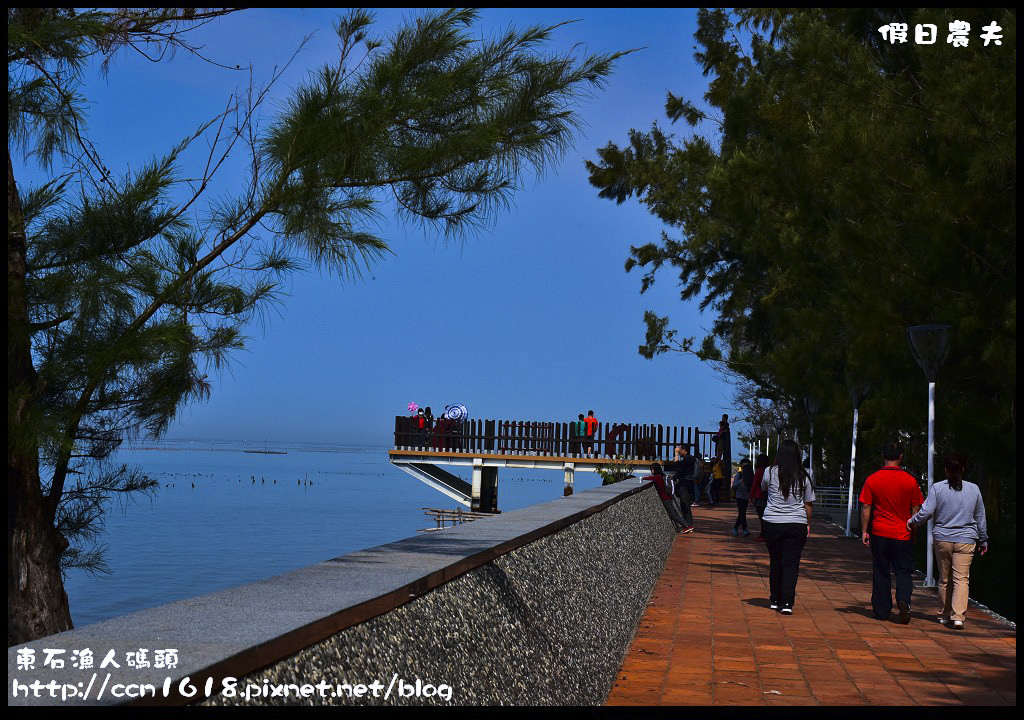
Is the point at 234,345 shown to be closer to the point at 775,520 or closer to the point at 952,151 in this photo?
the point at 775,520

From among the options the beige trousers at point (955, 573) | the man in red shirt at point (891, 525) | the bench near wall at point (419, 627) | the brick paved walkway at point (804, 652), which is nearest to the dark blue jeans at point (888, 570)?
the man in red shirt at point (891, 525)

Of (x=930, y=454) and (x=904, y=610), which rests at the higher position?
(x=930, y=454)

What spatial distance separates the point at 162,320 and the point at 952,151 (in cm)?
901

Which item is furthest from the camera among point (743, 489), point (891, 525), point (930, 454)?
point (743, 489)

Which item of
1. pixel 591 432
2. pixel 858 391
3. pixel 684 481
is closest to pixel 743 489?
pixel 684 481

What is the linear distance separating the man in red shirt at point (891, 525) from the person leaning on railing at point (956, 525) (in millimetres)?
236

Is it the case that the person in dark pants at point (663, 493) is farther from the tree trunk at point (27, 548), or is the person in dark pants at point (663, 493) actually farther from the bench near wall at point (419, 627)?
the tree trunk at point (27, 548)

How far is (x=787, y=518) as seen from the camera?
10.6 m

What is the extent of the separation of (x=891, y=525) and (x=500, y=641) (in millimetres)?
6257

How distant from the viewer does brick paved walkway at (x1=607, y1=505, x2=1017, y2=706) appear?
704 cm

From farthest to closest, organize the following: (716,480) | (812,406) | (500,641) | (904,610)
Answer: (716,480), (812,406), (904,610), (500,641)

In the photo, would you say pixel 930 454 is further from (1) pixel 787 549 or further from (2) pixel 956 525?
(1) pixel 787 549

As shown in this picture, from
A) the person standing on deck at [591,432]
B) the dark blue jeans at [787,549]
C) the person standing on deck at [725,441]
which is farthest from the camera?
the person standing on deck at [591,432]

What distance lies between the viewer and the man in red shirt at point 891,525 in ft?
33.7
